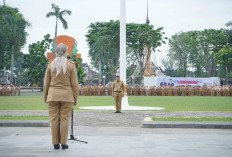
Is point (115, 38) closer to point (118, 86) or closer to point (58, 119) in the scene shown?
point (118, 86)

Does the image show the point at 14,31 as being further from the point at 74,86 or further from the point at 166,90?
the point at 74,86

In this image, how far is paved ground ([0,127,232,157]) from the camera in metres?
5.80

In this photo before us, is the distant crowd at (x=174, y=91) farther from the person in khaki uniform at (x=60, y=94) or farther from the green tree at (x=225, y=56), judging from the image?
the person in khaki uniform at (x=60, y=94)

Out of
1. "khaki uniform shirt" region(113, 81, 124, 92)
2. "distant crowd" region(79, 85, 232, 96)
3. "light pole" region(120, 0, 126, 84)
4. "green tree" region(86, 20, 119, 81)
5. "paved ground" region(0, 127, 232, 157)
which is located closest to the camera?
"paved ground" region(0, 127, 232, 157)

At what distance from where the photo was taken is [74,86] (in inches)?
243

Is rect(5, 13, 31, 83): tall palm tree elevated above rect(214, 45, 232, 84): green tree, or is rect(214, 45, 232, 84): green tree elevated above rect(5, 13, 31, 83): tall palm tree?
rect(5, 13, 31, 83): tall palm tree

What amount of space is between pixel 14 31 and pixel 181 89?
83.0 feet

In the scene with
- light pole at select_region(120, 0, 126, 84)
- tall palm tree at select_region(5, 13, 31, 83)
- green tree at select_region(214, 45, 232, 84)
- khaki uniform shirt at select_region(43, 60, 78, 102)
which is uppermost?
tall palm tree at select_region(5, 13, 31, 83)

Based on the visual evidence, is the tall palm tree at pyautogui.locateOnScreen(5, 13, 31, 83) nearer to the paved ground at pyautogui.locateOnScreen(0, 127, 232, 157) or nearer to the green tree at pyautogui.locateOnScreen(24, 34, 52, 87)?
the green tree at pyautogui.locateOnScreen(24, 34, 52, 87)

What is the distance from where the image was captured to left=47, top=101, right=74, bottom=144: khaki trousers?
604 centimetres

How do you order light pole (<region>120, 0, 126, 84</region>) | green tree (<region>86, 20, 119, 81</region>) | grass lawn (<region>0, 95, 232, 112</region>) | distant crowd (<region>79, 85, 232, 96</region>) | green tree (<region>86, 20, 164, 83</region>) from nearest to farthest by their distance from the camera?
light pole (<region>120, 0, 126, 84</region>)
grass lawn (<region>0, 95, 232, 112</region>)
distant crowd (<region>79, 85, 232, 96</region>)
green tree (<region>86, 20, 119, 81</region>)
green tree (<region>86, 20, 164, 83</region>)

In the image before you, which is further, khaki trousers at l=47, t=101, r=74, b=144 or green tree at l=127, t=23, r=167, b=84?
green tree at l=127, t=23, r=167, b=84

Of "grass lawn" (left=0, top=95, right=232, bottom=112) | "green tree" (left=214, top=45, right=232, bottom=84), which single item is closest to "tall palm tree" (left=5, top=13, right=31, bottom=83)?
"grass lawn" (left=0, top=95, right=232, bottom=112)

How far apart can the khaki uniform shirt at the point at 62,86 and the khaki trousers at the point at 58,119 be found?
0.12m
